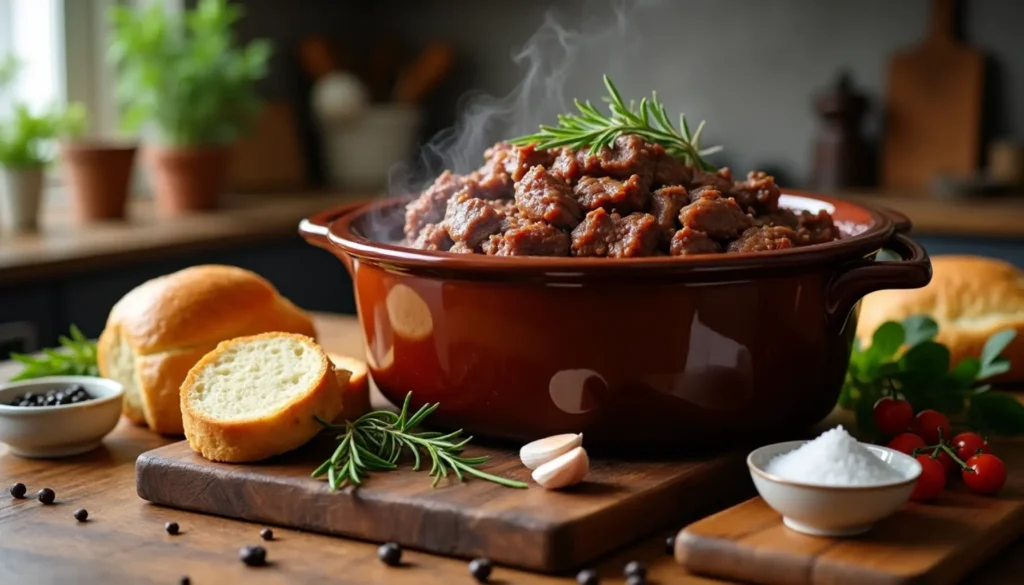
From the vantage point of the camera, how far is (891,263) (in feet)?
3.77

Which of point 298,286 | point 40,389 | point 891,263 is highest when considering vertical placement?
point 891,263

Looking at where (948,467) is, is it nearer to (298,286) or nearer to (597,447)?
(597,447)

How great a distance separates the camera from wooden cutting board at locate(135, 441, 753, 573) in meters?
0.99

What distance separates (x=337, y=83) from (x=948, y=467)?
3.05 m

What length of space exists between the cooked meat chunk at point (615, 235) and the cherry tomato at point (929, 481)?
31 centimetres

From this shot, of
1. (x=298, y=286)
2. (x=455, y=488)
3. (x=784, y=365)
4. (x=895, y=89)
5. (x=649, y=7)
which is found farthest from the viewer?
(x=649, y=7)

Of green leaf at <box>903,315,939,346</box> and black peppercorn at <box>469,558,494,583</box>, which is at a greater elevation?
green leaf at <box>903,315,939,346</box>

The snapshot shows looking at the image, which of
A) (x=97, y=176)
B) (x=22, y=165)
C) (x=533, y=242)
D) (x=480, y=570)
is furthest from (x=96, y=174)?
(x=480, y=570)

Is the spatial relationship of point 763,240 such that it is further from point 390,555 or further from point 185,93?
point 185,93

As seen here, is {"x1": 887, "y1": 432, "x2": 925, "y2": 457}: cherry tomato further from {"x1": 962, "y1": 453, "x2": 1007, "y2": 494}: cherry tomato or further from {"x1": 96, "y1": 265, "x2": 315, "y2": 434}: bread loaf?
{"x1": 96, "y1": 265, "x2": 315, "y2": 434}: bread loaf

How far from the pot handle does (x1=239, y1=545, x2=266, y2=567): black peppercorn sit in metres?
0.56

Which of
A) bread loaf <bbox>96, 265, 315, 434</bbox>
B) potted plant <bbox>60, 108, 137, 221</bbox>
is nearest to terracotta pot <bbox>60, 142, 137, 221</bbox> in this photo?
potted plant <bbox>60, 108, 137, 221</bbox>

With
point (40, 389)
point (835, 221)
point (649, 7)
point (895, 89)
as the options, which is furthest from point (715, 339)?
point (649, 7)

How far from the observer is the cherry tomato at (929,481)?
42.3 inches
